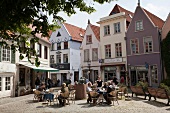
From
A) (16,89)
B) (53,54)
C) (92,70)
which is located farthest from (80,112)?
(53,54)

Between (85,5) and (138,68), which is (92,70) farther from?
(85,5)

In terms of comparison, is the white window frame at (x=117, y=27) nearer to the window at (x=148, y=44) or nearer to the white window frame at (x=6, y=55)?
the window at (x=148, y=44)

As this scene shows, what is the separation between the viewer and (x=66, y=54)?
3456 cm

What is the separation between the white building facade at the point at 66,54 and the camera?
33.8 meters

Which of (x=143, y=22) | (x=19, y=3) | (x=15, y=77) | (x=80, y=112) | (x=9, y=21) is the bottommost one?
(x=80, y=112)

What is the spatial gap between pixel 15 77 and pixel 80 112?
10.9 m

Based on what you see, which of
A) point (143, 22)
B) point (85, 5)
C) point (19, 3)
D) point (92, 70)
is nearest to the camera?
point (19, 3)

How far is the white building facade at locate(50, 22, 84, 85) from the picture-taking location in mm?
33812

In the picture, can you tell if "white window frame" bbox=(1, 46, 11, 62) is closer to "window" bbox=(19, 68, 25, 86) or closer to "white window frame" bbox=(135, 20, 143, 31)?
"window" bbox=(19, 68, 25, 86)

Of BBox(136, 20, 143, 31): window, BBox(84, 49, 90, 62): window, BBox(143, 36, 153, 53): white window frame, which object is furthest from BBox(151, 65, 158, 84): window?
BBox(84, 49, 90, 62): window

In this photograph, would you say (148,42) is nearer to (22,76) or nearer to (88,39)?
(88,39)

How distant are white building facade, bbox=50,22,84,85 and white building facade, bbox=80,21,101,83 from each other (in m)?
3.85

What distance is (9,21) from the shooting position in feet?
14.6

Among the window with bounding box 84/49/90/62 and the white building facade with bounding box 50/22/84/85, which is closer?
the window with bounding box 84/49/90/62
